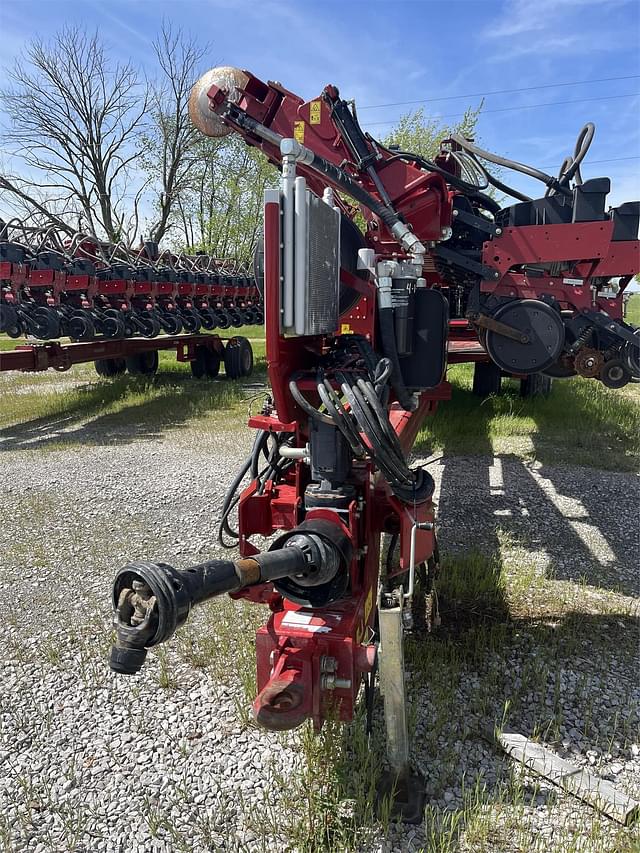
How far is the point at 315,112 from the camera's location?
4.64m

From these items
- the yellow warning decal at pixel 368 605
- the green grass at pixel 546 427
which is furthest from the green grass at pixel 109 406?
the yellow warning decal at pixel 368 605

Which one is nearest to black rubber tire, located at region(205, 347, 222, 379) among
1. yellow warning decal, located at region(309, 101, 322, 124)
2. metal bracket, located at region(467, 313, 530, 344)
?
yellow warning decal, located at region(309, 101, 322, 124)

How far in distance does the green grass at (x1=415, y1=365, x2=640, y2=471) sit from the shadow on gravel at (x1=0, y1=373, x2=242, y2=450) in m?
3.55

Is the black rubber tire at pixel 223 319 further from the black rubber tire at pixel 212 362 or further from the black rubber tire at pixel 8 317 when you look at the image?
the black rubber tire at pixel 8 317

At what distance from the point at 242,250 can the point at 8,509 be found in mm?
23288

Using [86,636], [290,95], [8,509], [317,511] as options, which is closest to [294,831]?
[317,511]

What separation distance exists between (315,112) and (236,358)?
7305 millimetres

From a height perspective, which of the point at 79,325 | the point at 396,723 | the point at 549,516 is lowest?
the point at 549,516

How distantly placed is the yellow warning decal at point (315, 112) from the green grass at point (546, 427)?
137 inches

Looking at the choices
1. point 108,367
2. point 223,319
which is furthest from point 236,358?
point 108,367

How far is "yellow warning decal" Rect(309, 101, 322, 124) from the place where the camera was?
463cm

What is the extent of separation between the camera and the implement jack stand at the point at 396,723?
2.06 metres

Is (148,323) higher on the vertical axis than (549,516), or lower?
higher

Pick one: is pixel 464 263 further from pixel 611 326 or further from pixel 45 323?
pixel 45 323
